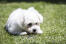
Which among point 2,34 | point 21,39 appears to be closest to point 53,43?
point 21,39

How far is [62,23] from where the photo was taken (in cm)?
650

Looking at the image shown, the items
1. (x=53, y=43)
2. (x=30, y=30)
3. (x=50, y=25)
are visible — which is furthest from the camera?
(x=50, y=25)

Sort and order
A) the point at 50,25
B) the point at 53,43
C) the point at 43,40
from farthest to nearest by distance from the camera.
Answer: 1. the point at 50,25
2. the point at 43,40
3. the point at 53,43

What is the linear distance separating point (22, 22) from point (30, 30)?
29 cm

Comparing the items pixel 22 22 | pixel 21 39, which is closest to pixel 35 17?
pixel 22 22

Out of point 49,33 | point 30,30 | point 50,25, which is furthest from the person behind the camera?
point 50,25

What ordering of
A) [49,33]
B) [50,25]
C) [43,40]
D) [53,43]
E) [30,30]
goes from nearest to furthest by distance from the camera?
1. [53,43]
2. [43,40]
3. [30,30]
4. [49,33]
5. [50,25]

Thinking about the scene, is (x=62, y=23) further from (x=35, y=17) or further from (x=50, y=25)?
(x=35, y=17)

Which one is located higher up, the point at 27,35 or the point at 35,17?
the point at 35,17

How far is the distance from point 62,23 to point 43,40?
1945mm

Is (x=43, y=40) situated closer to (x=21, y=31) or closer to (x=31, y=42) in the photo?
(x=31, y=42)

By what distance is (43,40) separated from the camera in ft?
15.5

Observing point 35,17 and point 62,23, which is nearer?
point 35,17

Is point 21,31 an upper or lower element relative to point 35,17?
lower
